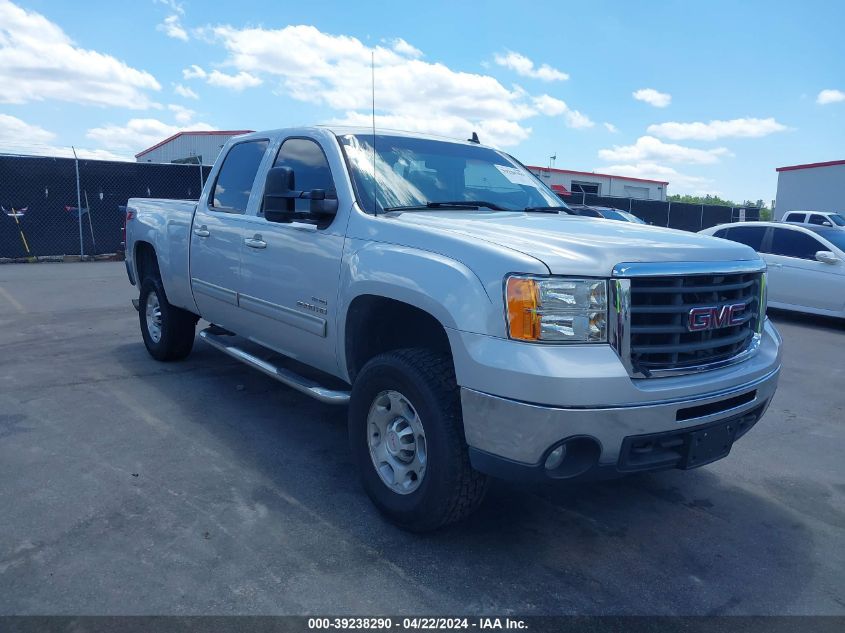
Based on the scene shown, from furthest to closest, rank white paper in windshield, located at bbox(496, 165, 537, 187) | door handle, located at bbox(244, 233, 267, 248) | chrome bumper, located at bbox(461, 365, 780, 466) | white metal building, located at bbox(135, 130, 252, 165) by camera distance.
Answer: white metal building, located at bbox(135, 130, 252, 165) < white paper in windshield, located at bbox(496, 165, 537, 187) < door handle, located at bbox(244, 233, 267, 248) < chrome bumper, located at bbox(461, 365, 780, 466)

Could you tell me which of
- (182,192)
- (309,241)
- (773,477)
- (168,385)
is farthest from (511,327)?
(182,192)

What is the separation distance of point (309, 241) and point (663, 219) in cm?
2957

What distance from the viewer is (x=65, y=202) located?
17.0 m

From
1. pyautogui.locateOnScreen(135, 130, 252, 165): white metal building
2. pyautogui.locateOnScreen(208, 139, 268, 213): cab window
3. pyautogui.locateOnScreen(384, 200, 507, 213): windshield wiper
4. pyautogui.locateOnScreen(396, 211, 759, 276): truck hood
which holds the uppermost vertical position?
pyautogui.locateOnScreen(135, 130, 252, 165): white metal building

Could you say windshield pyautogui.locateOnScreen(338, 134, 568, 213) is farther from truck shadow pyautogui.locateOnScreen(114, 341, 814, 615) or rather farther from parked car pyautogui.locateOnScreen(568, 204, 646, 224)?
parked car pyautogui.locateOnScreen(568, 204, 646, 224)

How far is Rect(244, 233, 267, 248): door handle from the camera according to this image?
4.46 m

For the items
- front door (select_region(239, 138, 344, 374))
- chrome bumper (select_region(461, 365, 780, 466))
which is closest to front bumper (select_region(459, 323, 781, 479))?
chrome bumper (select_region(461, 365, 780, 466))

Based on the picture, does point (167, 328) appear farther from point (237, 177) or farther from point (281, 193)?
point (281, 193)

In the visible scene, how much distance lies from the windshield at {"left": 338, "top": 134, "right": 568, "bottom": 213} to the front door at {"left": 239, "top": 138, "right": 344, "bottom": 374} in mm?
211

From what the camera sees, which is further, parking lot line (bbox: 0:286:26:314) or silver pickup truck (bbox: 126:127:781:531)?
parking lot line (bbox: 0:286:26:314)

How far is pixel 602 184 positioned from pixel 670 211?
14.3 meters

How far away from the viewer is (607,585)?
9.66ft

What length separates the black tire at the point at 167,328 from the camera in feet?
20.4

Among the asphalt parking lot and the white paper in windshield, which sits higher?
the white paper in windshield
